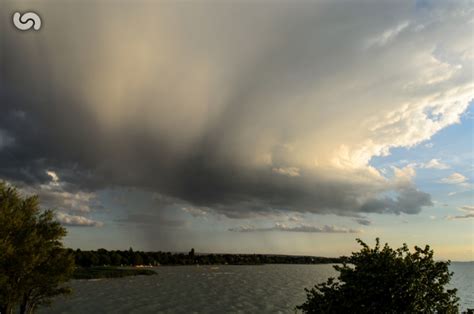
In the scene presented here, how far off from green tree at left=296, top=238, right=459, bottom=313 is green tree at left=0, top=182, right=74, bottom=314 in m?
36.1

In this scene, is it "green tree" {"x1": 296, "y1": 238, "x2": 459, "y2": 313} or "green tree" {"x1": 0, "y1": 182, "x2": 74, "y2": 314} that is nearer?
"green tree" {"x1": 296, "y1": 238, "x2": 459, "y2": 313}

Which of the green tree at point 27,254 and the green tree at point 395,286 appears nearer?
the green tree at point 395,286

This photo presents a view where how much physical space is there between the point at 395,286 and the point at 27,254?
42310 mm

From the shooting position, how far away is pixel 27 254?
45.7 meters

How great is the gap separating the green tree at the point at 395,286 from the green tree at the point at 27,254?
36.1 m

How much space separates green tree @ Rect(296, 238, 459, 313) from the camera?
23062mm

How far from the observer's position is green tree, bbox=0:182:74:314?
44.1m

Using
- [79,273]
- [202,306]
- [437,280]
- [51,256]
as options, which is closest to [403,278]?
[437,280]

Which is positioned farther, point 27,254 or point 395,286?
point 27,254

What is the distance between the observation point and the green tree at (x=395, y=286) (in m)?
23.1

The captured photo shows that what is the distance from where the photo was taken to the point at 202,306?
105 metres

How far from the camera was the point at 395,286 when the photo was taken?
23.4 meters

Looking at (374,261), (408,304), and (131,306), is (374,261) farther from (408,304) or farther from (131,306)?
(131,306)

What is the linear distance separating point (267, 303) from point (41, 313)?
202 feet
